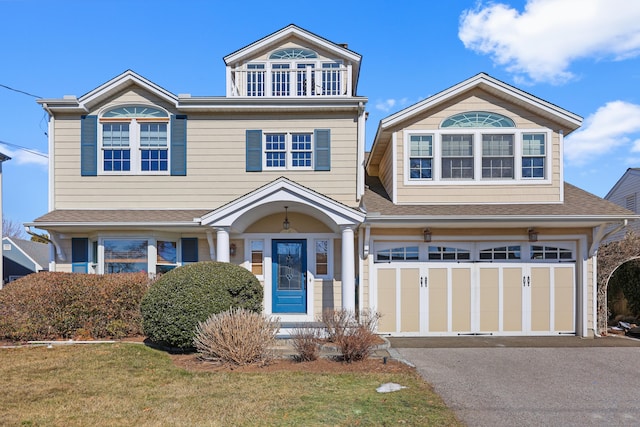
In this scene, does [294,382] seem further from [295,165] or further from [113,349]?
[295,165]

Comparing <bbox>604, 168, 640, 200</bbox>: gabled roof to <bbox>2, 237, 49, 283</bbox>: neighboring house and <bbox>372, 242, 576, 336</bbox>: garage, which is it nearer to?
<bbox>372, 242, 576, 336</bbox>: garage

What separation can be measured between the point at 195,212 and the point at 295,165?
2910 millimetres

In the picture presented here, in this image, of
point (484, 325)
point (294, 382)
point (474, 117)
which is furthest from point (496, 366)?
point (474, 117)

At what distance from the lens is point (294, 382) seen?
21.1 ft

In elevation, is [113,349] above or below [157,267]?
below

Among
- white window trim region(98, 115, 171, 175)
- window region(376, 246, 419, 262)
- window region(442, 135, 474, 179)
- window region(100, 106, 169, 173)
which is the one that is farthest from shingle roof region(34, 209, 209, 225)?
window region(442, 135, 474, 179)

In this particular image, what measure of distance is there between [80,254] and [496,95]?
1161 cm

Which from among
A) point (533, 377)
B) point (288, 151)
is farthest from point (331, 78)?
point (533, 377)

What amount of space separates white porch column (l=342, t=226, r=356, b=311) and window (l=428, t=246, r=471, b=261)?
7.22ft

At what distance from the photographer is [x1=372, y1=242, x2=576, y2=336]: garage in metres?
10.5

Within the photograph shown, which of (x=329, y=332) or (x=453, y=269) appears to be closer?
(x=329, y=332)

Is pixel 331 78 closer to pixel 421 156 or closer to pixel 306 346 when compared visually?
pixel 421 156

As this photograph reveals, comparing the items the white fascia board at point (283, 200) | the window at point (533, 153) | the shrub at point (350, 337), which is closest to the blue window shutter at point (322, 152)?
the white fascia board at point (283, 200)

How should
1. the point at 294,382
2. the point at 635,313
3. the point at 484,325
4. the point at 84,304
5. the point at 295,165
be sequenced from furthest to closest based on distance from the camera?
the point at 635,313, the point at 295,165, the point at 484,325, the point at 84,304, the point at 294,382
